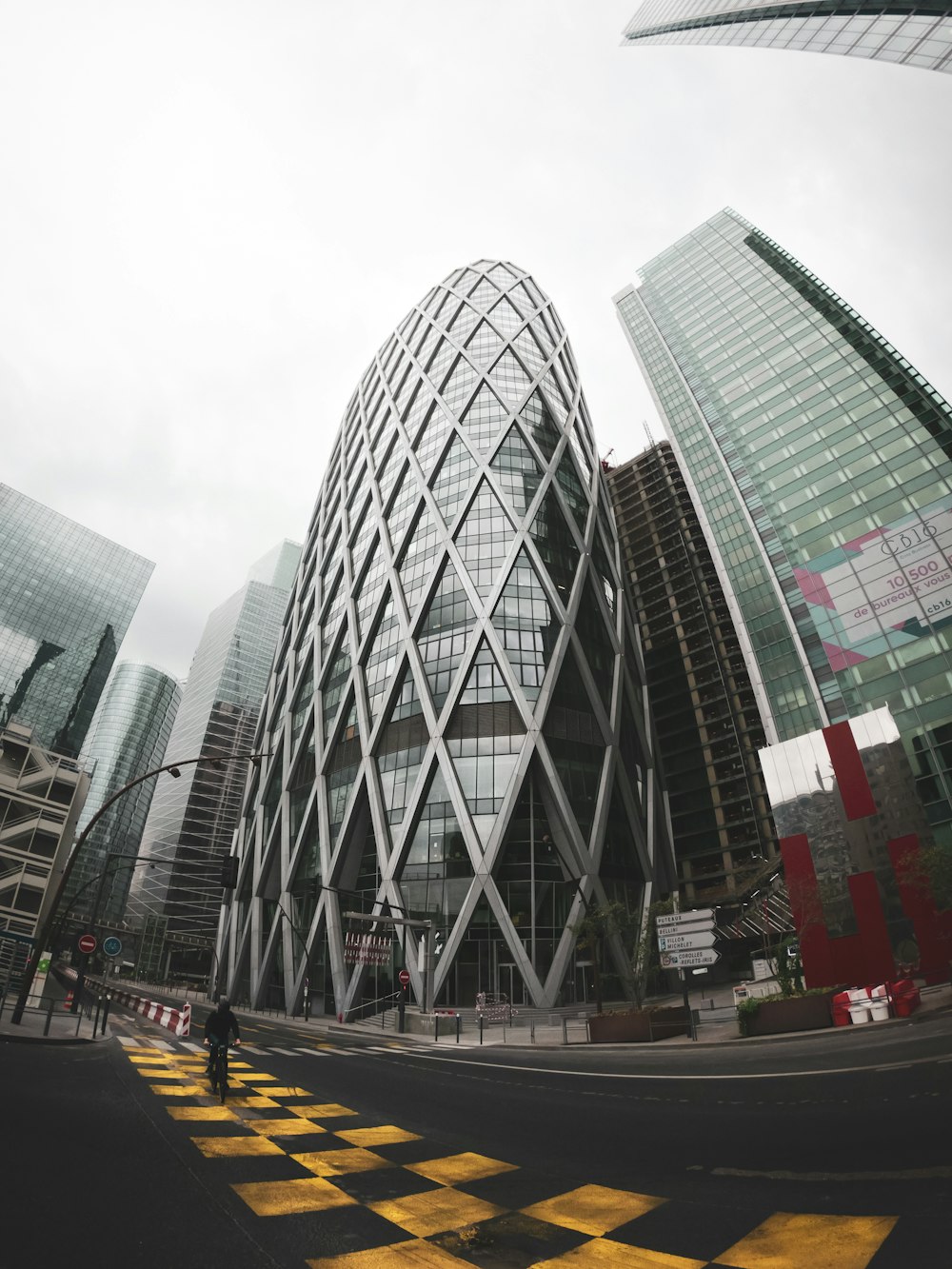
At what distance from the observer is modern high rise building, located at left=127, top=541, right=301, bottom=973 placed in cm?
8594

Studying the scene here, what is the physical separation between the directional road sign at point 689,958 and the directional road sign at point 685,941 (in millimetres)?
137

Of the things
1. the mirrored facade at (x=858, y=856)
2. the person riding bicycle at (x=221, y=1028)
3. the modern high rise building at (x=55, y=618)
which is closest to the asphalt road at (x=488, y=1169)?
the person riding bicycle at (x=221, y=1028)

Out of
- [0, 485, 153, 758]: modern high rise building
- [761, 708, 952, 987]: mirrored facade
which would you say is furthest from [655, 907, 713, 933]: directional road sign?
[0, 485, 153, 758]: modern high rise building

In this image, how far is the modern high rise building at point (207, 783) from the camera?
85938mm

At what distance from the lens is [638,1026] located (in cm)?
2175

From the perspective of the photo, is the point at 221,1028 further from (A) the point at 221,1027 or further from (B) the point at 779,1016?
(B) the point at 779,1016

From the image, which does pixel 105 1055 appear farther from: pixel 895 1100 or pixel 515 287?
pixel 515 287

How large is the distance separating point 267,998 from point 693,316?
76.8 metres

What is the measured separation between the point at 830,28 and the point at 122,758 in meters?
151

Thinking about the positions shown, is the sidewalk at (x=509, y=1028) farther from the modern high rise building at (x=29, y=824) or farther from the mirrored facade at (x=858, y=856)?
the modern high rise building at (x=29, y=824)

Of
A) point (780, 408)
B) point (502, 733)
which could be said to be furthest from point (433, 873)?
point (780, 408)

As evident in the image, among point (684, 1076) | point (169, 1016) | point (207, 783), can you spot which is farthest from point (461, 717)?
point (207, 783)

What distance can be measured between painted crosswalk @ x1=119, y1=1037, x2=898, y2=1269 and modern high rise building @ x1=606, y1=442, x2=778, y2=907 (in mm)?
44411

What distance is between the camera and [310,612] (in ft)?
213
